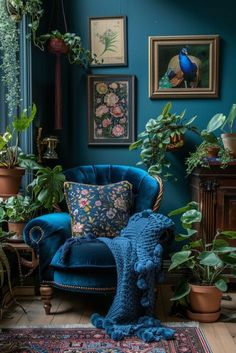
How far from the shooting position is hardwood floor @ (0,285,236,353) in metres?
2.28

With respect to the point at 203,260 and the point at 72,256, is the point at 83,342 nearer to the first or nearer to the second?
the point at 72,256

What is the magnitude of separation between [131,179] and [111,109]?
693 millimetres

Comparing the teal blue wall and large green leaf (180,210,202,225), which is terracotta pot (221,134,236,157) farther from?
large green leaf (180,210,202,225)

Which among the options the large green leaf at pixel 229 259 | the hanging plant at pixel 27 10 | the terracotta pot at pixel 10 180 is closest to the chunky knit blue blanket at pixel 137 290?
the large green leaf at pixel 229 259

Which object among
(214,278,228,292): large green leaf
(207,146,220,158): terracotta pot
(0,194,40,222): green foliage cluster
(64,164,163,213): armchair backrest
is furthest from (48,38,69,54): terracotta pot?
(214,278,228,292): large green leaf

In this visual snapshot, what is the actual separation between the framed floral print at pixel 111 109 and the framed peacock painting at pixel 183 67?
224mm

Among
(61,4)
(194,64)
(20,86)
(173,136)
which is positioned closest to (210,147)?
(173,136)

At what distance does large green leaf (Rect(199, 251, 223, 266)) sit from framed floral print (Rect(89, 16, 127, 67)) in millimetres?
1747

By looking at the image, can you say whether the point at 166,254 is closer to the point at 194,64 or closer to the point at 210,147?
the point at 210,147

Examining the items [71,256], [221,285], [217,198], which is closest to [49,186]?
[71,256]

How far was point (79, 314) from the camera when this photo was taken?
2.63 m

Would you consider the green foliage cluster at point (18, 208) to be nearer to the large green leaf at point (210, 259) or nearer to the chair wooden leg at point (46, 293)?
the chair wooden leg at point (46, 293)

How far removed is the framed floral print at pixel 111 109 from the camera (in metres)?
3.43

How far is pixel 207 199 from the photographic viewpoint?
2936mm
